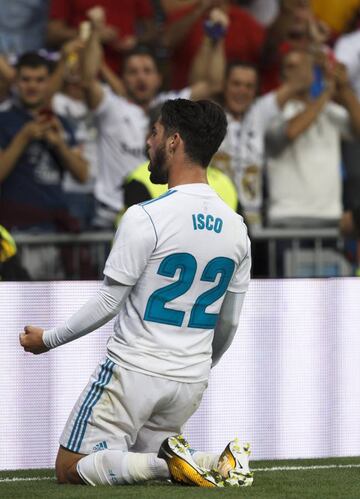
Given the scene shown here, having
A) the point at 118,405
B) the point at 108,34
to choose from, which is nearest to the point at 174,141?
the point at 118,405

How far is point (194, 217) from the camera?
4.75 m

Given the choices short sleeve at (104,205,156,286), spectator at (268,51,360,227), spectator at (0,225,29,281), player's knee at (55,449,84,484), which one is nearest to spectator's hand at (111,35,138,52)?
spectator at (268,51,360,227)

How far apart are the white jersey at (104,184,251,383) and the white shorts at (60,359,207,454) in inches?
1.8

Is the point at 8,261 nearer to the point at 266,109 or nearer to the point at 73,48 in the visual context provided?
the point at 73,48

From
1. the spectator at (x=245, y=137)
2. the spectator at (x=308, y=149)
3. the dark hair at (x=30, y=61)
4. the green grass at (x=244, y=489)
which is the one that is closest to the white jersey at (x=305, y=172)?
the spectator at (x=308, y=149)

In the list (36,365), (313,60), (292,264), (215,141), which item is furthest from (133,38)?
(215,141)

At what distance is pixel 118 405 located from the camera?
480cm

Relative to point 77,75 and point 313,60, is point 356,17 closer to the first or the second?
point 313,60

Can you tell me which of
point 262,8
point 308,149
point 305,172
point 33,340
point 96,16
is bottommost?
point 33,340

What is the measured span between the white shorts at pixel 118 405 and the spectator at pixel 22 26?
5.60 m

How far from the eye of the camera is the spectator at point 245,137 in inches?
380

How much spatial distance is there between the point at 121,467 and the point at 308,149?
5.70 meters

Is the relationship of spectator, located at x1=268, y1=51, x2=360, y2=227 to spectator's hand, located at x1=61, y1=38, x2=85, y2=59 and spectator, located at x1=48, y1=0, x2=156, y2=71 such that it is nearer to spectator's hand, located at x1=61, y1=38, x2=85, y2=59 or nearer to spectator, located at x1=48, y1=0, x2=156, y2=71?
spectator, located at x1=48, y1=0, x2=156, y2=71

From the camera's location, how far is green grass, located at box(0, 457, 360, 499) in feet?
14.8
